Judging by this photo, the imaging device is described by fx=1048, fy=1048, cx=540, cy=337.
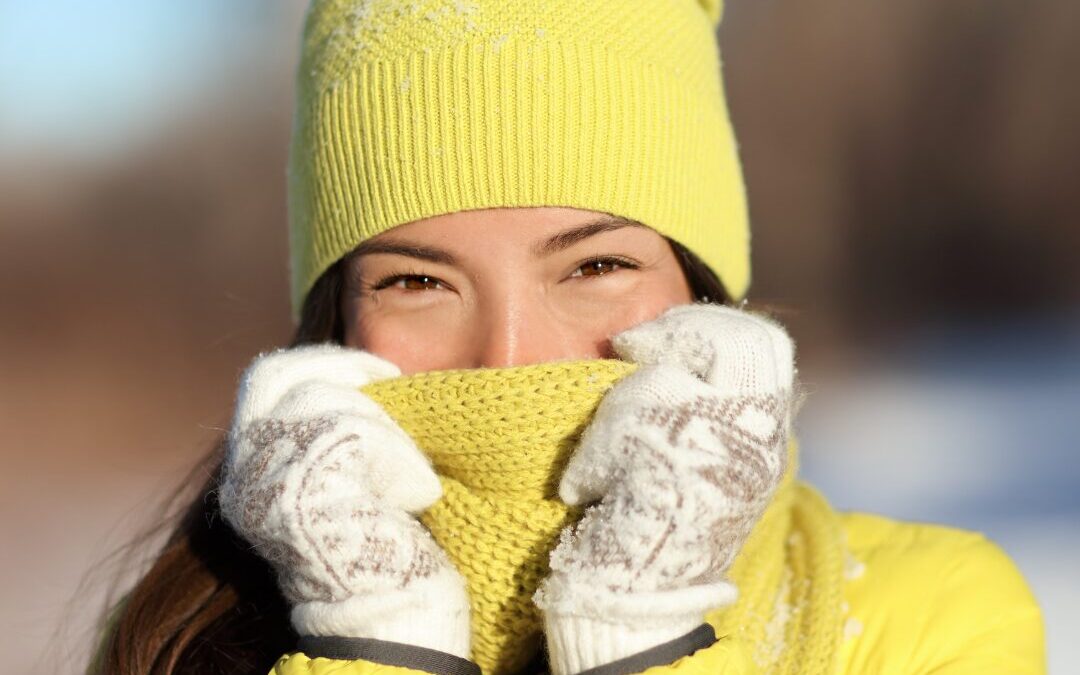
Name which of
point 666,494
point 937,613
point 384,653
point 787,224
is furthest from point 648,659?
point 787,224

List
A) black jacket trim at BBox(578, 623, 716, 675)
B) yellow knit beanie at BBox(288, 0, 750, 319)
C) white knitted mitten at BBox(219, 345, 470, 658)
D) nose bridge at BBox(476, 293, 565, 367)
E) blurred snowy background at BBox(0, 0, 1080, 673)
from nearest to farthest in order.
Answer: black jacket trim at BBox(578, 623, 716, 675) < white knitted mitten at BBox(219, 345, 470, 658) < nose bridge at BBox(476, 293, 565, 367) < yellow knit beanie at BBox(288, 0, 750, 319) < blurred snowy background at BBox(0, 0, 1080, 673)

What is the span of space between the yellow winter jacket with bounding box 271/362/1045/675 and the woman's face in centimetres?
10

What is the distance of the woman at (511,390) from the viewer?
3.97ft

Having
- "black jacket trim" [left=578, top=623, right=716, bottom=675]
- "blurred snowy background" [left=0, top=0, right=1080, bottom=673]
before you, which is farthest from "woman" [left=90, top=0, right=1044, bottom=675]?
"blurred snowy background" [left=0, top=0, right=1080, bottom=673]

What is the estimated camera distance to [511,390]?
53.2 inches

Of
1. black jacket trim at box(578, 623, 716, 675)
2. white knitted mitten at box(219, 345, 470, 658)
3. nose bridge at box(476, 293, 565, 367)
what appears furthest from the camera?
nose bridge at box(476, 293, 565, 367)

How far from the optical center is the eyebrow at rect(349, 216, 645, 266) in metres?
1.52

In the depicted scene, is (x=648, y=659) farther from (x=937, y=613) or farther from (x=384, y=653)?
(x=937, y=613)

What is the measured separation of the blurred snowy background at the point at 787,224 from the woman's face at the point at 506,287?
382 centimetres

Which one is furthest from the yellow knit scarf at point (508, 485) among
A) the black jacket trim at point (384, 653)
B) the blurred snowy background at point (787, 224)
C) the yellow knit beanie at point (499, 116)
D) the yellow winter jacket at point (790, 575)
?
the blurred snowy background at point (787, 224)

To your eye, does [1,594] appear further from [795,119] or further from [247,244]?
[795,119]

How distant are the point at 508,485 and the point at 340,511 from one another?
0.76 feet

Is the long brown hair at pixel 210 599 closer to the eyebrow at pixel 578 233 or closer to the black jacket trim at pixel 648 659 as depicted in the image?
the eyebrow at pixel 578 233

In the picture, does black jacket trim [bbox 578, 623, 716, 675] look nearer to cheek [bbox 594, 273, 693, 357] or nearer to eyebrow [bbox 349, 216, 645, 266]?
cheek [bbox 594, 273, 693, 357]
